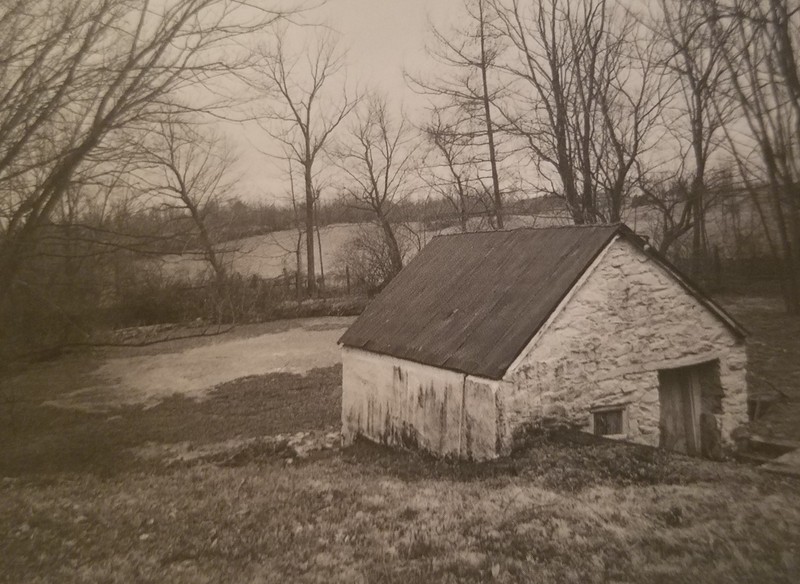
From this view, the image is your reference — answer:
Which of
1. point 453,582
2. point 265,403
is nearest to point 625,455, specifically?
point 453,582

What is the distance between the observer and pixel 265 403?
56.5 ft

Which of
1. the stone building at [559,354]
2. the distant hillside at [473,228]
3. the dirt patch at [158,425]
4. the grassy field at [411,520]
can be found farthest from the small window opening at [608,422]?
the distant hillside at [473,228]

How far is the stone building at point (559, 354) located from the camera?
9.00m

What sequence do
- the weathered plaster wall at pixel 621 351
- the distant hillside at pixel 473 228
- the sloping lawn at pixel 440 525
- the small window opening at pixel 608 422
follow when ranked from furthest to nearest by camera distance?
1. the distant hillside at pixel 473 228
2. the small window opening at pixel 608 422
3. the weathered plaster wall at pixel 621 351
4. the sloping lawn at pixel 440 525

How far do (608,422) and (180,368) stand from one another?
17653mm

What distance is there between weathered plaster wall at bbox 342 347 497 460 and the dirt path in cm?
844

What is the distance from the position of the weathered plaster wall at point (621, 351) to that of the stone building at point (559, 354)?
21mm

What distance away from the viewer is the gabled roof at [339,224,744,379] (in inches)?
364

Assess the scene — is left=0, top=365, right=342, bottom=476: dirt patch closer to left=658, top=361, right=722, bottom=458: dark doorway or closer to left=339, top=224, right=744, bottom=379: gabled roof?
left=339, top=224, right=744, bottom=379: gabled roof

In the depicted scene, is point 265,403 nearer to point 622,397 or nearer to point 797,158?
point 622,397

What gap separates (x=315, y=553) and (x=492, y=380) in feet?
11.8

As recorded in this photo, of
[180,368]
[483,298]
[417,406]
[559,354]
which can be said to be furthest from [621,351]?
[180,368]

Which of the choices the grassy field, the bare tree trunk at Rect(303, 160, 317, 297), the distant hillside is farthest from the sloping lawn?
the bare tree trunk at Rect(303, 160, 317, 297)

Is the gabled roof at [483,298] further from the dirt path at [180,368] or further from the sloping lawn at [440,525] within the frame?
the dirt path at [180,368]
